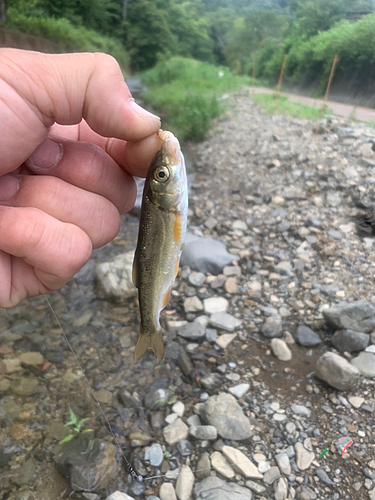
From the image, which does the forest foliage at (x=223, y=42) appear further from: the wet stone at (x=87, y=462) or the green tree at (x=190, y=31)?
the wet stone at (x=87, y=462)

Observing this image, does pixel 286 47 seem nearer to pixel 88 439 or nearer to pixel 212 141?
pixel 212 141

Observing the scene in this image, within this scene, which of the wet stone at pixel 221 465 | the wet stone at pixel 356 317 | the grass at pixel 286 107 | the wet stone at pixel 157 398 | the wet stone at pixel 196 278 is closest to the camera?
the wet stone at pixel 221 465

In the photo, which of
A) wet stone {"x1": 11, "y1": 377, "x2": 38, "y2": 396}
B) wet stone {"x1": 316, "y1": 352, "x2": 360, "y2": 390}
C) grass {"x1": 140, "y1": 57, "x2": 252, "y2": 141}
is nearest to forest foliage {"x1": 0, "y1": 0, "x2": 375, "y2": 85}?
grass {"x1": 140, "y1": 57, "x2": 252, "y2": 141}

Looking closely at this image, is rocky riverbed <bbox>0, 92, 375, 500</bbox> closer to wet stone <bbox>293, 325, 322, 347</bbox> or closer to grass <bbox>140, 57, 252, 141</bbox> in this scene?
wet stone <bbox>293, 325, 322, 347</bbox>

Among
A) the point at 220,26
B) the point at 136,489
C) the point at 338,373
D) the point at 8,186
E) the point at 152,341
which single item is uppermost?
the point at 220,26

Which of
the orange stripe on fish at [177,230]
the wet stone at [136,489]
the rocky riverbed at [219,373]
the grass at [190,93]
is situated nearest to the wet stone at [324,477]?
the rocky riverbed at [219,373]

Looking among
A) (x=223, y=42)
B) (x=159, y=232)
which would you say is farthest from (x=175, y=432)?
(x=223, y=42)

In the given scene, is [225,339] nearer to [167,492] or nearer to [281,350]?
[281,350]

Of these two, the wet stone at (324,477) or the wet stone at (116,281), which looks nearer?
the wet stone at (324,477)
